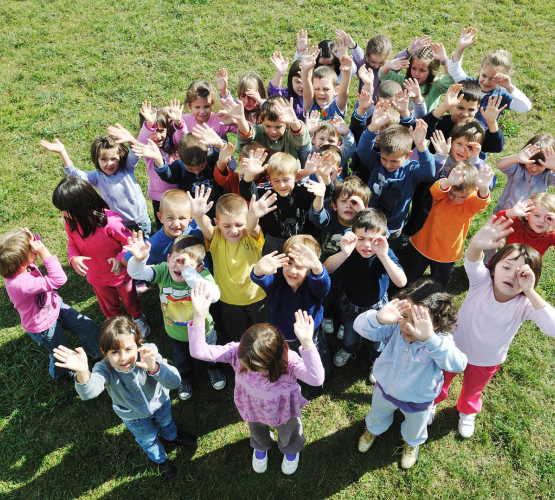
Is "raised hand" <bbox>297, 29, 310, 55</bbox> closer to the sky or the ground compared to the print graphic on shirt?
closer to the sky

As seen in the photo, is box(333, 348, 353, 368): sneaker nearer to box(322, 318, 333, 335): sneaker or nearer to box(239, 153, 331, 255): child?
box(322, 318, 333, 335): sneaker

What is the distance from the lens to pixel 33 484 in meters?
3.96

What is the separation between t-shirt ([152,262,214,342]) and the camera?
4.01 m

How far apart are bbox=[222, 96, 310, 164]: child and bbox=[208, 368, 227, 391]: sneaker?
2.58 meters

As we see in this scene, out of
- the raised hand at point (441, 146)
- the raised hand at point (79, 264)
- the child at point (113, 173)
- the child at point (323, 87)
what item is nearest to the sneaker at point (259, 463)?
the raised hand at point (79, 264)

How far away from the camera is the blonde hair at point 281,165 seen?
4305mm

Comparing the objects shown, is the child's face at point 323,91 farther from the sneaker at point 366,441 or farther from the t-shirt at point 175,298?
the sneaker at point 366,441

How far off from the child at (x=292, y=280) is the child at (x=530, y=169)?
2740 mm

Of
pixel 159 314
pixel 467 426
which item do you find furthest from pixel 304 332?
pixel 159 314

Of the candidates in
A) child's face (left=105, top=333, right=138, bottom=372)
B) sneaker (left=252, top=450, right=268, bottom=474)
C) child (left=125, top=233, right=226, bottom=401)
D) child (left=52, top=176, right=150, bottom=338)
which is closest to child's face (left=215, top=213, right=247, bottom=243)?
child (left=125, top=233, right=226, bottom=401)

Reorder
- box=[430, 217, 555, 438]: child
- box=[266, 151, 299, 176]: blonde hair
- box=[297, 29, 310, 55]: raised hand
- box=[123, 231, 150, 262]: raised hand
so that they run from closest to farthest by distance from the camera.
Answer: box=[430, 217, 555, 438]: child → box=[123, 231, 150, 262]: raised hand → box=[266, 151, 299, 176]: blonde hair → box=[297, 29, 310, 55]: raised hand

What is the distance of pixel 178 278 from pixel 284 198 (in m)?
1.34

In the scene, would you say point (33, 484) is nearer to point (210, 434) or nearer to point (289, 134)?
point (210, 434)

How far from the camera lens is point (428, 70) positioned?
20.4 feet
